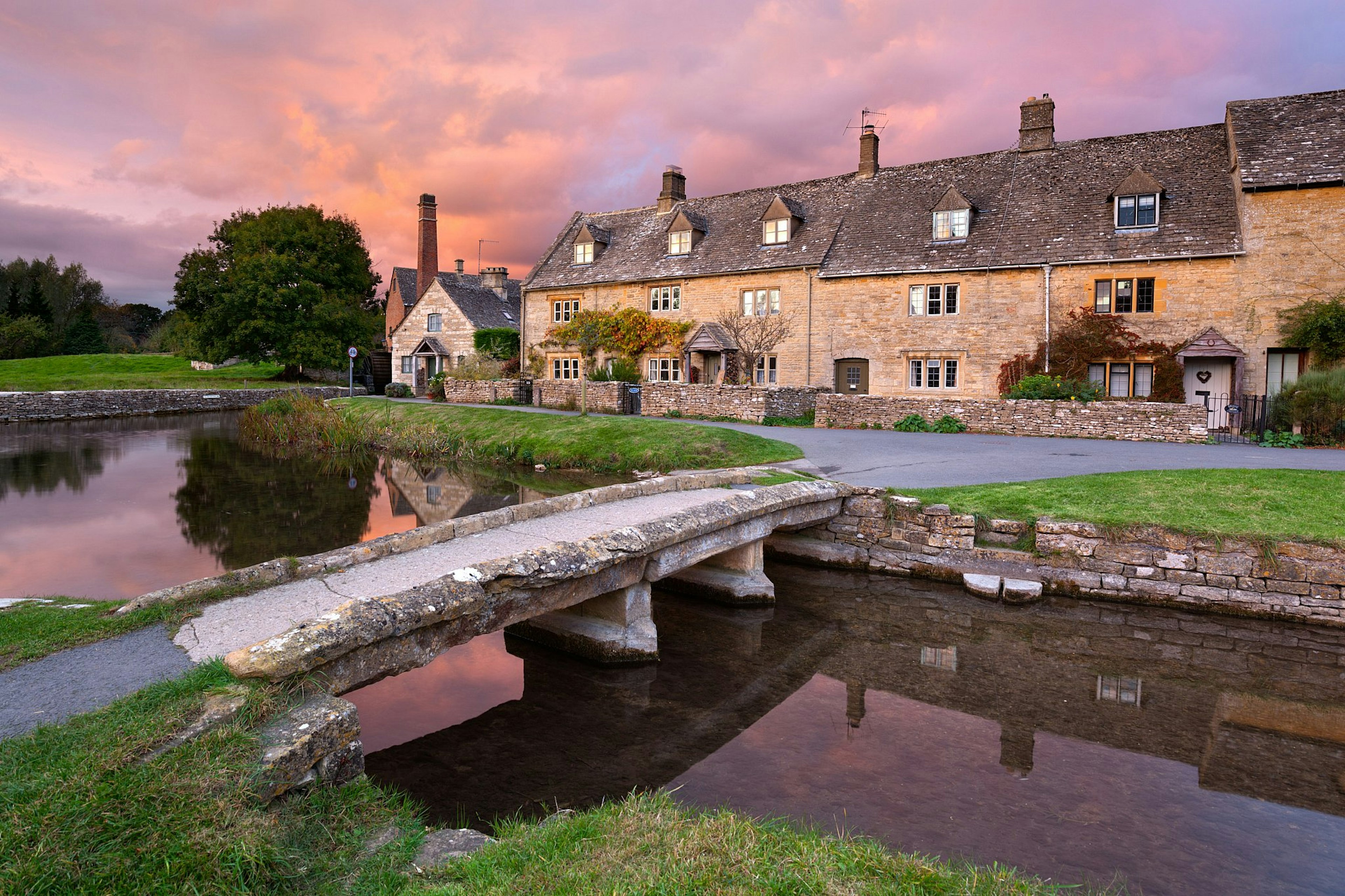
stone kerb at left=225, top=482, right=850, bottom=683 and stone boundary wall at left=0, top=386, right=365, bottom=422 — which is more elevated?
stone boundary wall at left=0, top=386, right=365, bottom=422

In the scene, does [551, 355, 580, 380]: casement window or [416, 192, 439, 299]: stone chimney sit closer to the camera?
[551, 355, 580, 380]: casement window

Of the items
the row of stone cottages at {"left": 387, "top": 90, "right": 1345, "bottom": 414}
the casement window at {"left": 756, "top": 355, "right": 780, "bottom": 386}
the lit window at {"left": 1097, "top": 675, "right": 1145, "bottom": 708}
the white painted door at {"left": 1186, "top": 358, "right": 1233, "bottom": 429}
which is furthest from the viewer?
the casement window at {"left": 756, "top": 355, "right": 780, "bottom": 386}

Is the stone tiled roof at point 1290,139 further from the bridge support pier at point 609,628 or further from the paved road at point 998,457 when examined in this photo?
the bridge support pier at point 609,628

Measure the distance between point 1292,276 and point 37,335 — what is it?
3208 inches

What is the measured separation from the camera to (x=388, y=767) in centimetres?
657

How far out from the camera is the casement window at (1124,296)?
25.9 m

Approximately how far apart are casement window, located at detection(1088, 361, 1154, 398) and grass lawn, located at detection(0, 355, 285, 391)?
50392 millimetres

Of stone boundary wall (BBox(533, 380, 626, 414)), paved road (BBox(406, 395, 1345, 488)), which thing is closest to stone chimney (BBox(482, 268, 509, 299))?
stone boundary wall (BBox(533, 380, 626, 414))

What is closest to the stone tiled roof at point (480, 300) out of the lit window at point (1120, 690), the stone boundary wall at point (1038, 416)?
the stone boundary wall at point (1038, 416)

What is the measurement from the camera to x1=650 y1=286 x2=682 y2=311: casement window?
3594cm

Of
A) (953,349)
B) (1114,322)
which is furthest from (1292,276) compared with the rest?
(953,349)

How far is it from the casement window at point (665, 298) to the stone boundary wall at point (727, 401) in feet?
21.8

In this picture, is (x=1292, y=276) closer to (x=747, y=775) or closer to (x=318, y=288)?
(x=747, y=775)

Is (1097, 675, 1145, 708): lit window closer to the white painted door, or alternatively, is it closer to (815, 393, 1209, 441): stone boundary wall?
(815, 393, 1209, 441): stone boundary wall
